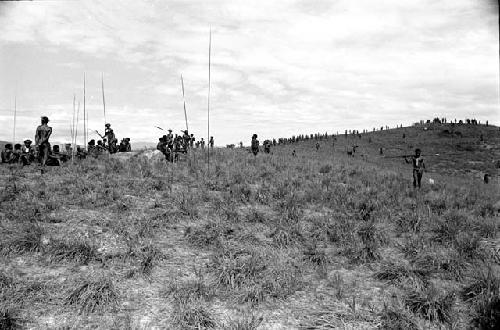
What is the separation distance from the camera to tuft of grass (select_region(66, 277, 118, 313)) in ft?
16.4

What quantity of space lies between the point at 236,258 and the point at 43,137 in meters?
10.4

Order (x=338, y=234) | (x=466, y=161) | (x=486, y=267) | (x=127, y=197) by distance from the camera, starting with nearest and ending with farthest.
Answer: (x=486, y=267) → (x=338, y=234) → (x=127, y=197) → (x=466, y=161)

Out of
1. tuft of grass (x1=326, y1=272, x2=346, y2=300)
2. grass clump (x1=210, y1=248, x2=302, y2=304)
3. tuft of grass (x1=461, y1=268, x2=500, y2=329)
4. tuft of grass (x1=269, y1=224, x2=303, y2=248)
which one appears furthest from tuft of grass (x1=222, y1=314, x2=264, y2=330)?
tuft of grass (x1=461, y1=268, x2=500, y2=329)

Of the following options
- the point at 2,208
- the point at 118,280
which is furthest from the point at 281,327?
the point at 2,208

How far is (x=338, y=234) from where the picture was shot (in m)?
7.94

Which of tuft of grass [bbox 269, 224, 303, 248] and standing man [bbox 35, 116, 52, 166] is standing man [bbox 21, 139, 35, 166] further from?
tuft of grass [bbox 269, 224, 303, 248]

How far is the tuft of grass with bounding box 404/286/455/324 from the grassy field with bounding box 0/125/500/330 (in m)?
0.02

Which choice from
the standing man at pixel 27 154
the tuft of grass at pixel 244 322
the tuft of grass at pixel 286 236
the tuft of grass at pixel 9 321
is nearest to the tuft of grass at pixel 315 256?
the tuft of grass at pixel 286 236

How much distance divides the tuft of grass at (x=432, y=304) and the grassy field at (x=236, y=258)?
2cm

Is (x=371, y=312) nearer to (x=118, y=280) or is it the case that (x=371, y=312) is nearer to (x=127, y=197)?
(x=118, y=280)

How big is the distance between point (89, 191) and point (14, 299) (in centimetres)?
540

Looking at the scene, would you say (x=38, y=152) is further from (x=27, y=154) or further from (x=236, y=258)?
(x=236, y=258)

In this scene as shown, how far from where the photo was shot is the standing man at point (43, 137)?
13211mm

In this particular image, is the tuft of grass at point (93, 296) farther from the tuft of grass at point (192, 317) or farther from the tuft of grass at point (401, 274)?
the tuft of grass at point (401, 274)
